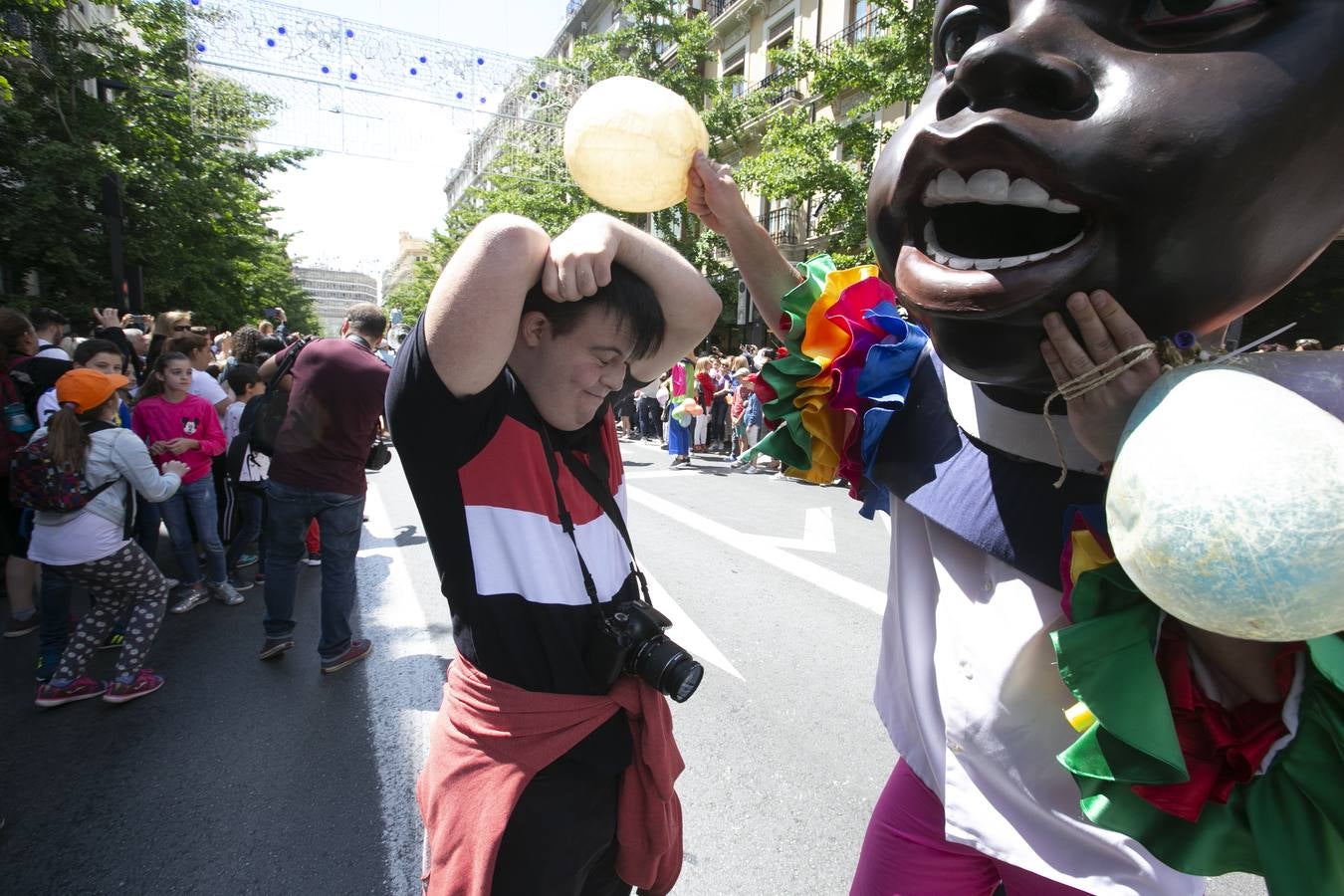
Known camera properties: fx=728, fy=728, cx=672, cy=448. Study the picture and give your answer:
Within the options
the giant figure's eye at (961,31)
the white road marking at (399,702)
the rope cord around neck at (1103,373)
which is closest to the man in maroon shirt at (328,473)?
the white road marking at (399,702)

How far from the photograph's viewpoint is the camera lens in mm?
1348

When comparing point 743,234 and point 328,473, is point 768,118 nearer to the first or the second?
point 328,473

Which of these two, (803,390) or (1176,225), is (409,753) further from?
(1176,225)

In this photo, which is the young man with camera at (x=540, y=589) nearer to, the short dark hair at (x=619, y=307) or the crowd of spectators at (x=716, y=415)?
the short dark hair at (x=619, y=307)

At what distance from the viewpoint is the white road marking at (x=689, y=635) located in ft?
12.4

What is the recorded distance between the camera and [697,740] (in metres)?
3.04

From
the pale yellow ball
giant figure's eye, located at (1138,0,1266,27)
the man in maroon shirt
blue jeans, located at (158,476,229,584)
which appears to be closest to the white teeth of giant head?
giant figure's eye, located at (1138,0,1266,27)

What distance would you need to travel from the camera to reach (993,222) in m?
1.03

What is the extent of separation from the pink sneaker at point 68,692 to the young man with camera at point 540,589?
2.92m

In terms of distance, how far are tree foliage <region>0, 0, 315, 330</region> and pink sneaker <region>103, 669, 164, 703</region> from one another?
6875mm

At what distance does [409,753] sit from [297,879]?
0.72 m

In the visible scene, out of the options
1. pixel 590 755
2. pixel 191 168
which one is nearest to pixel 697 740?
pixel 590 755

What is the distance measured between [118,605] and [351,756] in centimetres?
145

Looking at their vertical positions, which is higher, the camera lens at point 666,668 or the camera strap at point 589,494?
the camera strap at point 589,494
